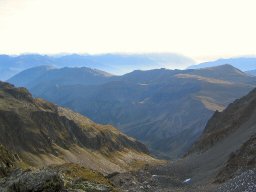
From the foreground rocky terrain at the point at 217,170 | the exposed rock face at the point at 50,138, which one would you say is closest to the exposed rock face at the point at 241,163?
the foreground rocky terrain at the point at 217,170

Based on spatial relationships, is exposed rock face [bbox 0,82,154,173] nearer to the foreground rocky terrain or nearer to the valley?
the valley

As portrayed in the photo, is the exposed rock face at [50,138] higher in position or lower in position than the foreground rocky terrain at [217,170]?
lower

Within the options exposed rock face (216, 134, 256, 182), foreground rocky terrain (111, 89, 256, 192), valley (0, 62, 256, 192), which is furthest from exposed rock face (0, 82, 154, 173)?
exposed rock face (216, 134, 256, 182)

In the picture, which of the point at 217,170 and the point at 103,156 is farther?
the point at 103,156

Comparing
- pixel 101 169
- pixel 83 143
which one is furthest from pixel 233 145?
pixel 83 143

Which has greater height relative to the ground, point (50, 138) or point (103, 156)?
point (50, 138)

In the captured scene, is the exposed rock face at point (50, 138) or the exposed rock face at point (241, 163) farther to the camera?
the exposed rock face at point (50, 138)

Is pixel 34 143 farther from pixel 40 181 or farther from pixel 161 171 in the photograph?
pixel 40 181

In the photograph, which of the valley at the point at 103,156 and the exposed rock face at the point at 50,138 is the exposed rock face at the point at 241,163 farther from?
the exposed rock face at the point at 50,138

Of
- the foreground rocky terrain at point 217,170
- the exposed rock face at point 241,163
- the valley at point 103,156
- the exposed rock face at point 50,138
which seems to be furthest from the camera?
the exposed rock face at point 50,138

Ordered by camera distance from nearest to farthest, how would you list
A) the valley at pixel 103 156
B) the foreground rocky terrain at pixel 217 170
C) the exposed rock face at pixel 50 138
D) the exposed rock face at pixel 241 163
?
the valley at pixel 103 156, the foreground rocky terrain at pixel 217 170, the exposed rock face at pixel 241 163, the exposed rock face at pixel 50 138

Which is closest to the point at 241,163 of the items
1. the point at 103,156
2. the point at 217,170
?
the point at 217,170

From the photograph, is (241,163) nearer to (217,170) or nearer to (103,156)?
(217,170)

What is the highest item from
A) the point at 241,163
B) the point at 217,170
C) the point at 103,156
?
the point at 241,163
